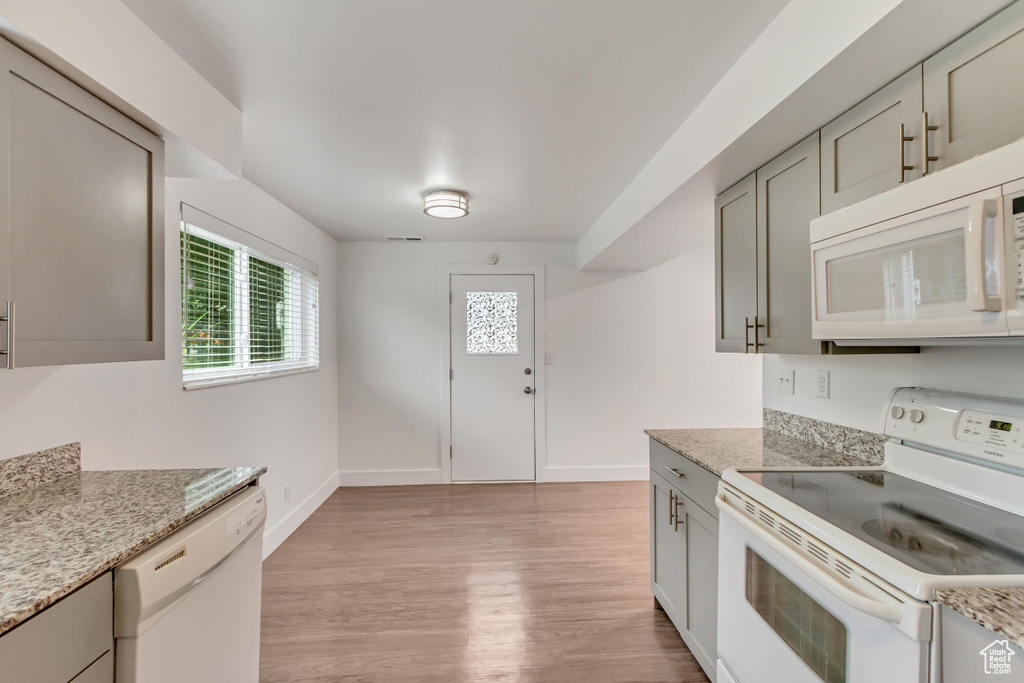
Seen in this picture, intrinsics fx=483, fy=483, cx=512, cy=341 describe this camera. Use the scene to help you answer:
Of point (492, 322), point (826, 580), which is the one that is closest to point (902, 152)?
point (826, 580)

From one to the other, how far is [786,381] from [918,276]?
1.22 meters

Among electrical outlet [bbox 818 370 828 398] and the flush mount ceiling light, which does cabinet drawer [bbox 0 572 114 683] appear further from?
the flush mount ceiling light

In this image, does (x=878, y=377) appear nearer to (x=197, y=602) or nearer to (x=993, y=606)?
(x=993, y=606)

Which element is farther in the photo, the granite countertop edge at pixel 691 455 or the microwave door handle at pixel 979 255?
the granite countertop edge at pixel 691 455

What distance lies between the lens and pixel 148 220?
154 centimetres

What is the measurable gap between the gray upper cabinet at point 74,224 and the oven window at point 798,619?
1.93 m

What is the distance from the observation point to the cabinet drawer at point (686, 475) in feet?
5.82

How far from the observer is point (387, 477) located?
15.1 ft

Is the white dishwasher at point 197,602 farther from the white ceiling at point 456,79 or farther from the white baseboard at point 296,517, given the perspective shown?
the white baseboard at point 296,517

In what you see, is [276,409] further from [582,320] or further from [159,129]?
[582,320]

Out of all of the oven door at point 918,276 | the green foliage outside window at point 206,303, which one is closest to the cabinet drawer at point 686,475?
the oven door at point 918,276

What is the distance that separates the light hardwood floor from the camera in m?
2.03

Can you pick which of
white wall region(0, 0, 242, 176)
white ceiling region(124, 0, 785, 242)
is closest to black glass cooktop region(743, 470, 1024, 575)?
white ceiling region(124, 0, 785, 242)

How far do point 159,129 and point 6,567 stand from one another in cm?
128
